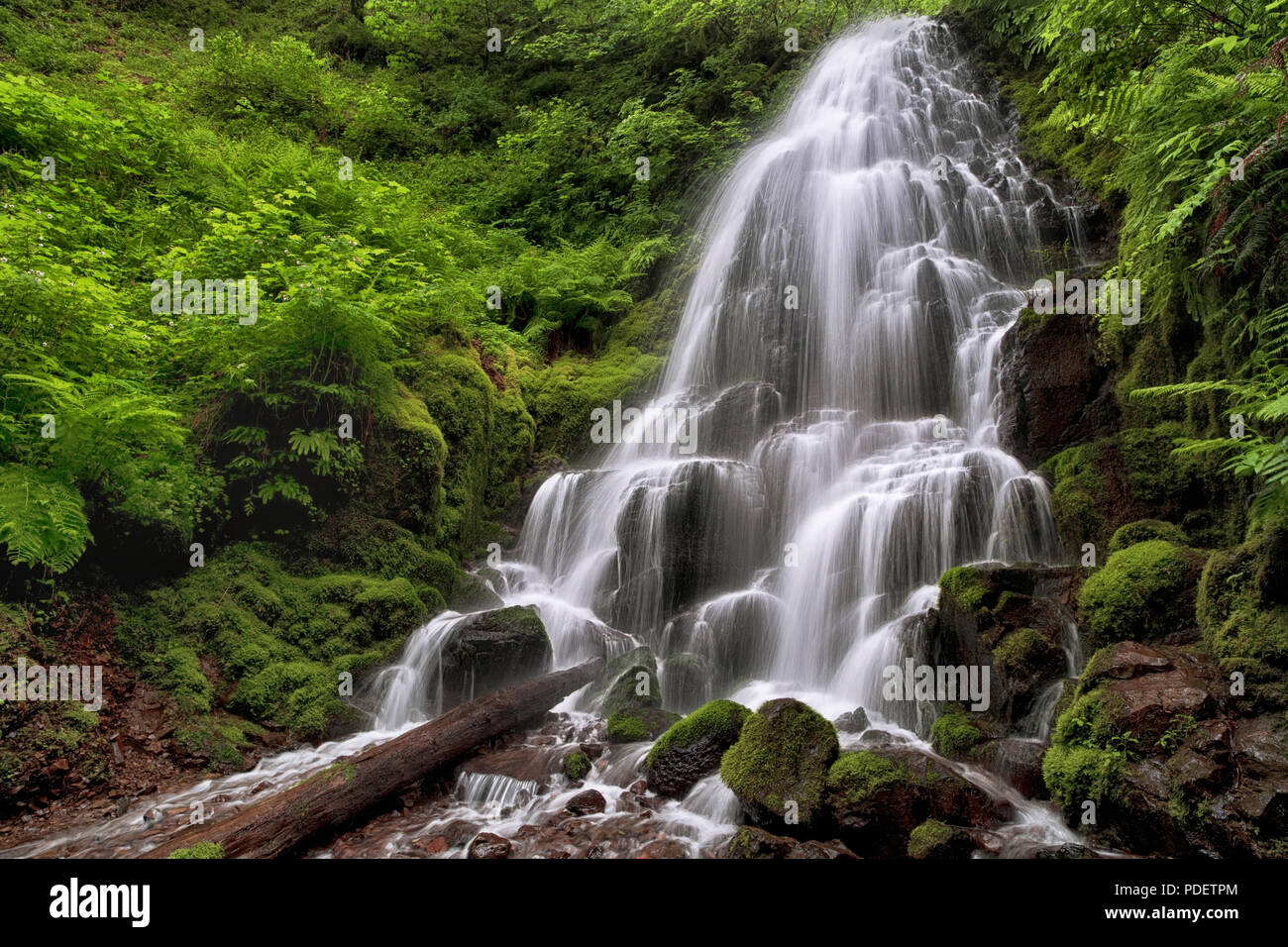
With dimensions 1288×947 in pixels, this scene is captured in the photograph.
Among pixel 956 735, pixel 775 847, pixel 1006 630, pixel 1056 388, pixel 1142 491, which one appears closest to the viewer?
pixel 775 847

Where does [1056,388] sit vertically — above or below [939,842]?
above

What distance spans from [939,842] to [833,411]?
8770 mm

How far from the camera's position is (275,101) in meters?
16.3

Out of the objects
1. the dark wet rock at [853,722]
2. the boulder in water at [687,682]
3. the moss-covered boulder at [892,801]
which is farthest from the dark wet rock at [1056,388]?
the moss-covered boulder at [892,801]

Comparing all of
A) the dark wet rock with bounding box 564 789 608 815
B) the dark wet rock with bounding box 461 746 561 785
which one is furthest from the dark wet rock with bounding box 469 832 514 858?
the dark wet rock with bounding box 461 746 561 785

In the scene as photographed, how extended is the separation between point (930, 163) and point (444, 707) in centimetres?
1602

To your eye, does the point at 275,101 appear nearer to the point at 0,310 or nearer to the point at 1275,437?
the point at 0,310

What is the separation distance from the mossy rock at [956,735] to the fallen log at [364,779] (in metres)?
3.92

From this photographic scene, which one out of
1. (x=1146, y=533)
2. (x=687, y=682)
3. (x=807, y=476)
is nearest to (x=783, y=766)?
(x=687, y=682)

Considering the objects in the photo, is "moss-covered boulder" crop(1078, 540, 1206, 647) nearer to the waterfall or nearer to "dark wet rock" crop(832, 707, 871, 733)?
the waterfall

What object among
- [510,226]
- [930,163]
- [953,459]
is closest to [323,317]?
[953,459]

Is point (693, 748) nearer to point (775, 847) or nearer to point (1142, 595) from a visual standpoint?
point (775, 847)

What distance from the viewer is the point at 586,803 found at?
18.1 ft

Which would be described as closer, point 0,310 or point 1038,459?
point 0,310
